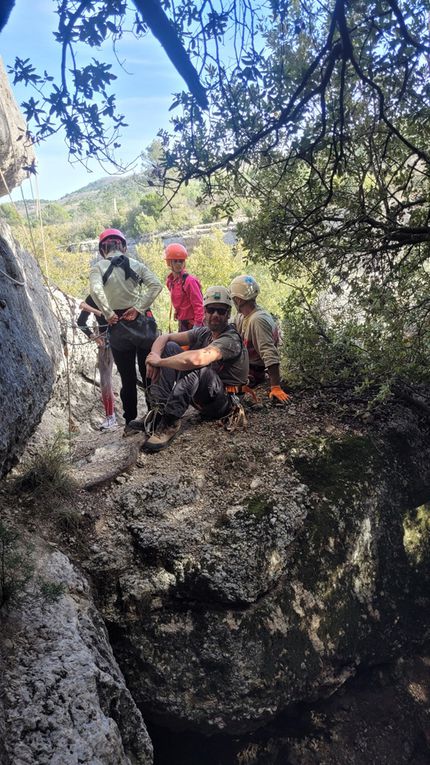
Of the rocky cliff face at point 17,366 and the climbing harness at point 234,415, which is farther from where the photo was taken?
the climbing harness at point 234,415

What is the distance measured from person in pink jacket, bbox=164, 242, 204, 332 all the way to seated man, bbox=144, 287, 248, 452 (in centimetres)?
87

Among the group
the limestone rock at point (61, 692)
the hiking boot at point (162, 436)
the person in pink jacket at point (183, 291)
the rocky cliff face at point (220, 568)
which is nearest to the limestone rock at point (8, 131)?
the person in pink jacket at point (183, 291)

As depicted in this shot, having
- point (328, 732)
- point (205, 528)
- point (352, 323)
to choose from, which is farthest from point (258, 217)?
point (328, 732)

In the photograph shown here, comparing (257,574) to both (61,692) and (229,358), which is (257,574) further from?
(229,358)

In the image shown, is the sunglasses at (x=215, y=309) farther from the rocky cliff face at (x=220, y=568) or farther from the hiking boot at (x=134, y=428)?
the hiking boot at (x=134, y=428)

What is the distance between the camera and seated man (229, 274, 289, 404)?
18.1 feet

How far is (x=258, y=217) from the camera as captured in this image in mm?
4805

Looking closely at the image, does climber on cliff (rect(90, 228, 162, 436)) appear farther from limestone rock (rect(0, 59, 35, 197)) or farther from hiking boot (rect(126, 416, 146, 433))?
limestone rock (rect(0, 59, 35, 197))

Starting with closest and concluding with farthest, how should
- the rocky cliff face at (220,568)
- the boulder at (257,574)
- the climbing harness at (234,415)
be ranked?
the rocky cliff face at (220,568) < the boulder at (257,574) < the climbing harness at (234,415)

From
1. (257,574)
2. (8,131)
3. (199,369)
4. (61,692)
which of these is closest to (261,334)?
(199,369)

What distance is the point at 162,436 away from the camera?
17.0 ft

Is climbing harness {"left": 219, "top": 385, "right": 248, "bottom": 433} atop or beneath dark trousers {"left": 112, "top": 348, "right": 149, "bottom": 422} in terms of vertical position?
beneath

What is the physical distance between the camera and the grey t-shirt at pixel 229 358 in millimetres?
5195

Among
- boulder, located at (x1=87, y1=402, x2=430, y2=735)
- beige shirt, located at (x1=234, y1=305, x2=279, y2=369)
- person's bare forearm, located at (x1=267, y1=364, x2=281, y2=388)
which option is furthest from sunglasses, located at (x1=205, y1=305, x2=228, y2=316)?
boulder, located at (x1=87, y1=402, x2=430, y2=735)
